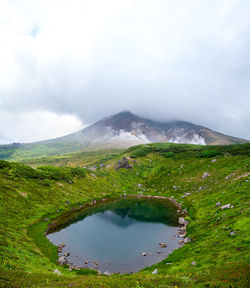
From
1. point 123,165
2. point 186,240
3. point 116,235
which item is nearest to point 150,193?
point 123,165

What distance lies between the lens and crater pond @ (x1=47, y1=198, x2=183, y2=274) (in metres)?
36.7

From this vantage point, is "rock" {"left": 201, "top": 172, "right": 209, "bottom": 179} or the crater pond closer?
the crater pond

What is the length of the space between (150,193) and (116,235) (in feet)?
184

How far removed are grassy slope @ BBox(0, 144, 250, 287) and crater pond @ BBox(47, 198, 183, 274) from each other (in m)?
4.44

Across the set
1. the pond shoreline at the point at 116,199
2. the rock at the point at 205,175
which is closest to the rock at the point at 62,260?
the pond shoreline at the point at 116,199

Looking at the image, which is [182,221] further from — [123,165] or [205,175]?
[123,165]

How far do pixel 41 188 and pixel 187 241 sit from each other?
64.6 meters

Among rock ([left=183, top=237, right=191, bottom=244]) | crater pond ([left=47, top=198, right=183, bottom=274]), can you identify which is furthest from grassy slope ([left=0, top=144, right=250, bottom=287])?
crater pond ([left=47, top=198, right=183, bottom=274])

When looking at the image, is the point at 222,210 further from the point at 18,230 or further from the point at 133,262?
the point at 18,230

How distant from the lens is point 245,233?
29.5 metres

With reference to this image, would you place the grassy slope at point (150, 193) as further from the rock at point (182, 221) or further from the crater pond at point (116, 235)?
the crater pond at point (116, 235)

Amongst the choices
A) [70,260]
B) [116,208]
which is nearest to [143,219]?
[116,208]

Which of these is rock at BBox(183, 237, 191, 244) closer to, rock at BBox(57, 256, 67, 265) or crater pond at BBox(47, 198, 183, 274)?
crater pond at BBox(47, 198, 183, 274)

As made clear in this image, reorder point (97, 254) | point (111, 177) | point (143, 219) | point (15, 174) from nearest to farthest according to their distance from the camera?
point (97, 254) < point (143, 219) < point (15, 174) < point (111, 177)
